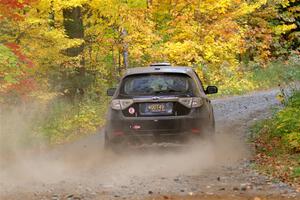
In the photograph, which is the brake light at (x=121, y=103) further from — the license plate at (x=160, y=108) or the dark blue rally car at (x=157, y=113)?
the license plate at (x=160, y=108)

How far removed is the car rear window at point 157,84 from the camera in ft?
33.7

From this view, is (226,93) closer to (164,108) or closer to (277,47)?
(277,47)

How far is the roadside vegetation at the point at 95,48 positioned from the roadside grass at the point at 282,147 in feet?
16.6

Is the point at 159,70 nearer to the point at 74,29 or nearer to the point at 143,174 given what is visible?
the point at 143,174

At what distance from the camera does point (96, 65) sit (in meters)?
21.9

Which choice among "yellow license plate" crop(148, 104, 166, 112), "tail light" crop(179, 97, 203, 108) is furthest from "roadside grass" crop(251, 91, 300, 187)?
"yellow license plate" crop(148, 104, 166, 112)

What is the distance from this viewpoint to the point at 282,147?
10.8 metres

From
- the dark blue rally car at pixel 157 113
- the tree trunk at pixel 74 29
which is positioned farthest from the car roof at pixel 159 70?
the tree trunk at pixel 74 29

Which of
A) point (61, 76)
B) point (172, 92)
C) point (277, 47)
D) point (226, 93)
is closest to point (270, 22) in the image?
point (277, 47)

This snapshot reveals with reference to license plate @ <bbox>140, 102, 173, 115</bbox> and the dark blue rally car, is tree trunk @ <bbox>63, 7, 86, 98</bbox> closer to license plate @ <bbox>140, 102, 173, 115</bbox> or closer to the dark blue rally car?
the dark blue rally car

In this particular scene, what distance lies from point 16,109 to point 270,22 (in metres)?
20.6

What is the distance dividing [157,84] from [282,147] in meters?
2.84

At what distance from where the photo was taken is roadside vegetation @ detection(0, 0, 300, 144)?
13867mm

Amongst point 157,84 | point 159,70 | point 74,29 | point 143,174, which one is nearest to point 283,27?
point 74,29
